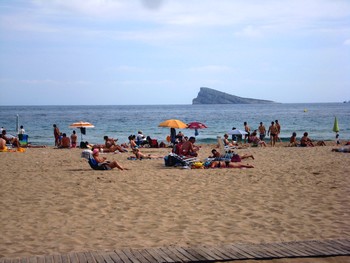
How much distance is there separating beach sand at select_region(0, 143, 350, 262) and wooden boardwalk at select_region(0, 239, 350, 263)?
433 mm

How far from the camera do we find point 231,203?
8445 millimetres

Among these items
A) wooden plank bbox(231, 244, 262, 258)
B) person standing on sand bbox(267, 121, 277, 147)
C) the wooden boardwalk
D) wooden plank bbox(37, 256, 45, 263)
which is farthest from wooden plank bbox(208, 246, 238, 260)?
person standing on sand bbox(267, 121, 277, 147)

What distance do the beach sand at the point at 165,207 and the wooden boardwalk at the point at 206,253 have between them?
1.42 ft

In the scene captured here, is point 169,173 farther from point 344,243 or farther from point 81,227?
point 344,243

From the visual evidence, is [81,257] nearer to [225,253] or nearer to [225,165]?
[225,253]

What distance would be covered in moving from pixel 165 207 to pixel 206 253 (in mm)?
2909

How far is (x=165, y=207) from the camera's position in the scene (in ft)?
26.6

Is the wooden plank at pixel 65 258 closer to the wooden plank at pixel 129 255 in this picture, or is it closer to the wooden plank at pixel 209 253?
the wooden plank at pixel 129 255

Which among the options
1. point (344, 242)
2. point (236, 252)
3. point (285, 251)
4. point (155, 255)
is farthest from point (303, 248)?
point (155, 255)

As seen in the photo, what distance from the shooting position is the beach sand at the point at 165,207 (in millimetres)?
6145

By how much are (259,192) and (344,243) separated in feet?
13.2

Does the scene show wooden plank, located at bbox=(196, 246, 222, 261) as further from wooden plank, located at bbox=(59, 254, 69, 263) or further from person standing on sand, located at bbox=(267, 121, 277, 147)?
person standing on sand, located at bbox=(267, 121, 277, 147)

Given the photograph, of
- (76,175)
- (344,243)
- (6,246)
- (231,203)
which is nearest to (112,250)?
(6,246)

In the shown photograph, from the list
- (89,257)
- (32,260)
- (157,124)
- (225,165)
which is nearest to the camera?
(32,260)
